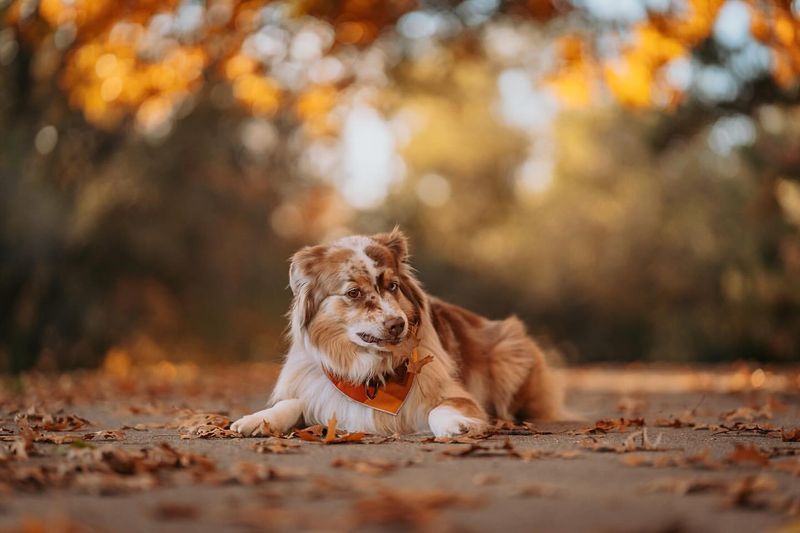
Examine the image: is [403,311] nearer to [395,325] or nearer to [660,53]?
[395,325]

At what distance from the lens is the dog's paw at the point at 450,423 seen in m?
5.03

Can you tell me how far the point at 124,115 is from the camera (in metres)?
15.7

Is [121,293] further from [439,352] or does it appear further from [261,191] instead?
[439,352]

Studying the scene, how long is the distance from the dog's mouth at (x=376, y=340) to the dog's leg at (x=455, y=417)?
1.55 ft

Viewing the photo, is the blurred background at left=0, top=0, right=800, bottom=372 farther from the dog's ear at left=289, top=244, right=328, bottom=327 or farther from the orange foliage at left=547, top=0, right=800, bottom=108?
the dog's ear at left=289, top=244, right=328, bottom=327

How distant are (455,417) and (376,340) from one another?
631mm

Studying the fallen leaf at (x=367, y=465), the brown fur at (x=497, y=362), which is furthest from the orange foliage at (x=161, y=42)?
the fallen leaf at (x=367, y=465)

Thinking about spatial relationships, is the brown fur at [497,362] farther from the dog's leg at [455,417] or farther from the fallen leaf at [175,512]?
the fallen leaf at [175,512]

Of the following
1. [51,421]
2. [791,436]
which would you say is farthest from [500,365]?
[51,421]

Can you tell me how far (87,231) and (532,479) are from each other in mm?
13308

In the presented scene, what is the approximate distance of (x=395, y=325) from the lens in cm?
517

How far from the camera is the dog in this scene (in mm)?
5266

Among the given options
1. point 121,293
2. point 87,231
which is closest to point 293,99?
point 87,231

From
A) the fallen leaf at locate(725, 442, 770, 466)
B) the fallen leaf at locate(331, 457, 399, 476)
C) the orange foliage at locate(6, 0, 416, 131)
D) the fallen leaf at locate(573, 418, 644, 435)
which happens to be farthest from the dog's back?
the orange foliage at locate(6, 0, 416, 131)
